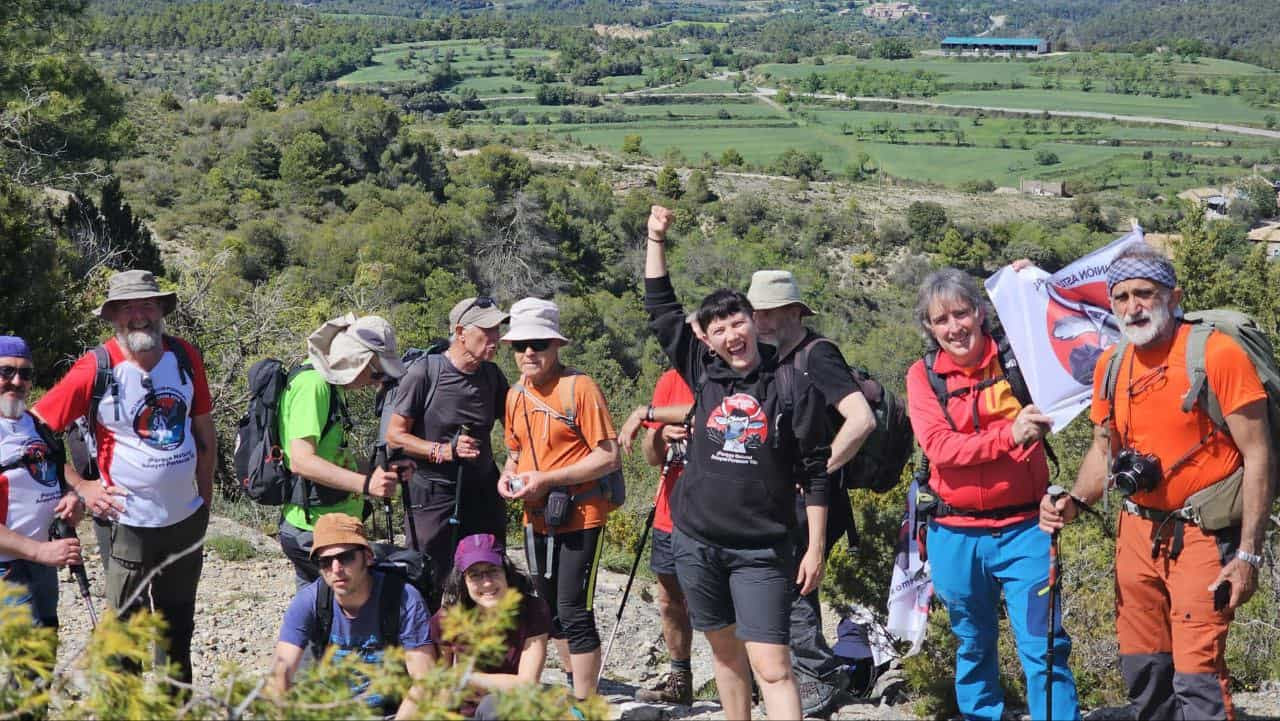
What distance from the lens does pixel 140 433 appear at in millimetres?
4176

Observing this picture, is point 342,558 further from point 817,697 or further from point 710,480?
point 817,697

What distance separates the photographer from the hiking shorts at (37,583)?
12.5 ft

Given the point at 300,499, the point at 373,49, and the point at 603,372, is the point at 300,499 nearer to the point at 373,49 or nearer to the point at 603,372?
the point at 603,372

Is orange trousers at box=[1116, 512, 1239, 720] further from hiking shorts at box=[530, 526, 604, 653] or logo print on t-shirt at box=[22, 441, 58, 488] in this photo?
logo print on t-shirt at box=[22, 441, 58, 488]

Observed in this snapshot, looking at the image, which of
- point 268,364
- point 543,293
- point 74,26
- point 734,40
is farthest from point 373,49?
point 268,364

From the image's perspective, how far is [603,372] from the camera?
100ft

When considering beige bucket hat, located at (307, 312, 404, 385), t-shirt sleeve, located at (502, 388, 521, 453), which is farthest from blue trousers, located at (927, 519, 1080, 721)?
beige bucket hat, located at (307, 312, 404, 385)

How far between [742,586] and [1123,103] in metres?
140

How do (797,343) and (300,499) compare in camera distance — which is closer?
(797,343)

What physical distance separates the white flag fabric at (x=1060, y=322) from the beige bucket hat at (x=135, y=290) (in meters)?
2.93

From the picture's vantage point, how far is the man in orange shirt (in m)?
3.42

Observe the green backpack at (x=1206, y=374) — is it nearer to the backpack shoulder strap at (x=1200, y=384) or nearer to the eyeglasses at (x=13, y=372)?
the backpack shoulder strap at (x=1200, y=384)

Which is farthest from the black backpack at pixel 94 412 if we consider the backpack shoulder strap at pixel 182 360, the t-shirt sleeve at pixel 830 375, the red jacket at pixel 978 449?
the red jacket at pixel 978 449

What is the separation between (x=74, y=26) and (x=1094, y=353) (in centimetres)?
2758
